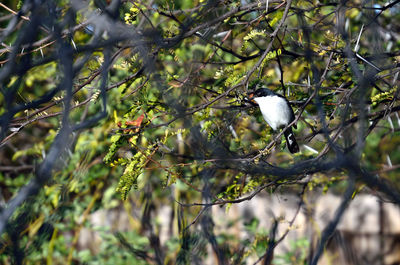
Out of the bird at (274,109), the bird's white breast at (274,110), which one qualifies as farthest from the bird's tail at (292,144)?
the bird's white breast at (274,110)

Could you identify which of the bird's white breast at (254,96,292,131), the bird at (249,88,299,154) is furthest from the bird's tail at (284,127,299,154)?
the bird's white breast at (254,96,292,131)

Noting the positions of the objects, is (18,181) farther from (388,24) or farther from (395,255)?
(395,255)

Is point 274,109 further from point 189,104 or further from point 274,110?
point 189,104

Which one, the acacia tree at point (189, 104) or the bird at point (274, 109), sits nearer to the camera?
the acacia tree at point (189, 104)

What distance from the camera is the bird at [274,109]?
10.4ft

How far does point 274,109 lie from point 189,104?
2.02 feet

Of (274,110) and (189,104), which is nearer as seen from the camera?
(189,104)

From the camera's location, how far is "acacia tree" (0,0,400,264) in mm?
1737

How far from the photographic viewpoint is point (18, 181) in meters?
4.53

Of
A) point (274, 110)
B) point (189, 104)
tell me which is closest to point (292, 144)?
point (274, 110)

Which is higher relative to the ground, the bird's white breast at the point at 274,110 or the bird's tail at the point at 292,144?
the bird's white breast at the point at 274,110

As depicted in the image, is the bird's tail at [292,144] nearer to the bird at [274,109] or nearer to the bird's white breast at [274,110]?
the bird at [274,109]

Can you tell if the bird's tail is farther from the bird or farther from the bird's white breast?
the bird's white breast

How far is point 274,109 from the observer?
3.38 meters
